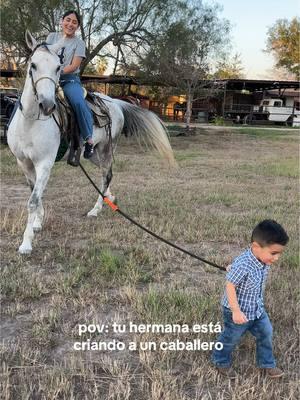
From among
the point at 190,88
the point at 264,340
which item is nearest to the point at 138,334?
the point at 264,340

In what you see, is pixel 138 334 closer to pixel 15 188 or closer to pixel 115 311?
pixel 115 311

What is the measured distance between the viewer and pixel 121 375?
2.59 meters

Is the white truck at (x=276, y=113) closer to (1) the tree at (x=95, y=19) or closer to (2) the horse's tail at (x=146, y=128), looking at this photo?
(1) the tree at (x=95, y=19)

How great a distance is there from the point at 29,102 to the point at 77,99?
3.18ft

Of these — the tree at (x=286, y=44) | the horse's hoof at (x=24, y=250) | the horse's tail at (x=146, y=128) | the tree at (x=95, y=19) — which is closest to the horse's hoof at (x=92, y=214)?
the horse's tail at (x=146, y=128)

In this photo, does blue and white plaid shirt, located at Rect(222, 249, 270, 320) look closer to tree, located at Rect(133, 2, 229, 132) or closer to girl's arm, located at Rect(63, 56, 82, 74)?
girl's arm, located at Rect(63, 56, 82, 74)

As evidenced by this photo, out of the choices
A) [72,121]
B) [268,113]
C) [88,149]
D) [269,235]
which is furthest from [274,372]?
[268,113]

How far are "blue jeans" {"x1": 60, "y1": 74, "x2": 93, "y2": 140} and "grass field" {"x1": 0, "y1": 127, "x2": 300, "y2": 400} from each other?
4.32ft

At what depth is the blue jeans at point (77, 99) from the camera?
5.50 m

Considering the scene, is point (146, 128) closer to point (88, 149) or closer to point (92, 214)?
point (88, 149)

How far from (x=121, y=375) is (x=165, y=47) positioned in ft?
62.5

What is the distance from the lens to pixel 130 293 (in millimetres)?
3629

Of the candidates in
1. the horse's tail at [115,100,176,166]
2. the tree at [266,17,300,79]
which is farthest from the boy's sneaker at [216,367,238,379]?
the tree at [266,17,300,79]

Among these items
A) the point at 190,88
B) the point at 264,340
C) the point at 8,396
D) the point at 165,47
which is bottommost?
the point at 8,396
